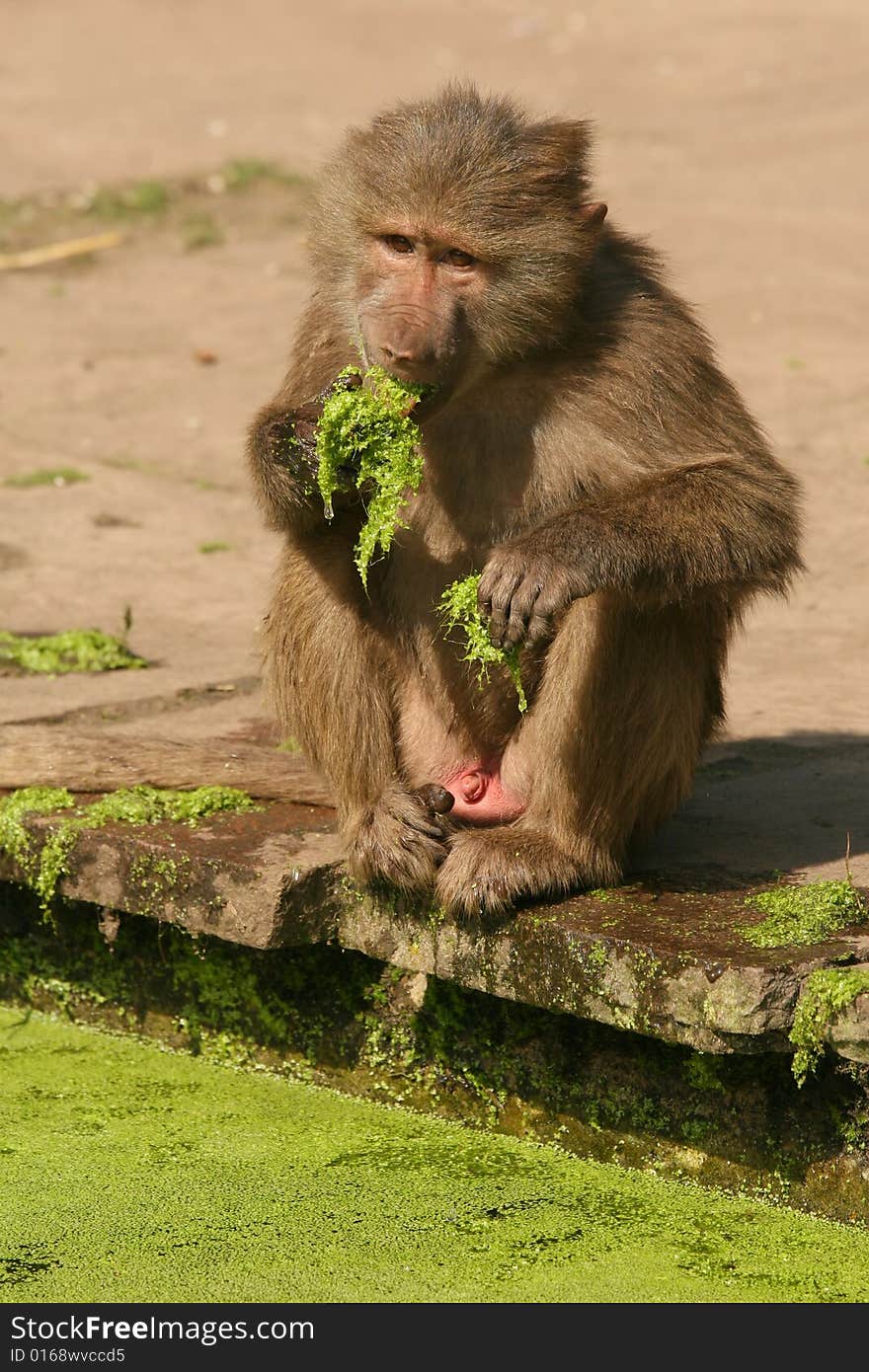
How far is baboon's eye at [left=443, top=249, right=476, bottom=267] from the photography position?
4789 mm

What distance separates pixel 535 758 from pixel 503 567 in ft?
2.06

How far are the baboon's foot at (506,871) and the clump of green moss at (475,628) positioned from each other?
13.8 inches

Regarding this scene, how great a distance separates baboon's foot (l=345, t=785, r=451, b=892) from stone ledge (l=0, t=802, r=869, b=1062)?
0.32ft

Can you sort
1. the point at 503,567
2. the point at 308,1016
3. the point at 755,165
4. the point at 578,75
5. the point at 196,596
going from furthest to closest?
the point at 578,75 → the point at 755,165 → the point at 196,596 → the point at 308,1016 → the point at 503,567

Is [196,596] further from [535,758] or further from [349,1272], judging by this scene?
[349,1272]

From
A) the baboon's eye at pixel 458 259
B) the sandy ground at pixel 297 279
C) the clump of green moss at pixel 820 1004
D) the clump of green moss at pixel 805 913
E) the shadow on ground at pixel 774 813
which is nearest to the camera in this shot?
the clump of green moss at pixel 820 1004

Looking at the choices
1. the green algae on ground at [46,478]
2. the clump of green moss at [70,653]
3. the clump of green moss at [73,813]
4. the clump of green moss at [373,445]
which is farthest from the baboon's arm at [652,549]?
the green algae on ground at [46,478]

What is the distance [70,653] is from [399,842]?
267cm

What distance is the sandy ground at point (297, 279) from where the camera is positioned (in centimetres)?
755

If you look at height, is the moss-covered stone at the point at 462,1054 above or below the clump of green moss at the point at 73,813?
below

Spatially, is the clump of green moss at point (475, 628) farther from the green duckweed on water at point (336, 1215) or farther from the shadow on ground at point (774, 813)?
the green duckweed on water at point (336, 1215)

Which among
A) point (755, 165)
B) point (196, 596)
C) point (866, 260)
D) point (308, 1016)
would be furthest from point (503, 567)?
point (755, 165)

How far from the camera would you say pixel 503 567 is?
4.49 m

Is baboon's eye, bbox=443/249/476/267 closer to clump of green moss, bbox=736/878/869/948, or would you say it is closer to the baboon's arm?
the baboon's arm
